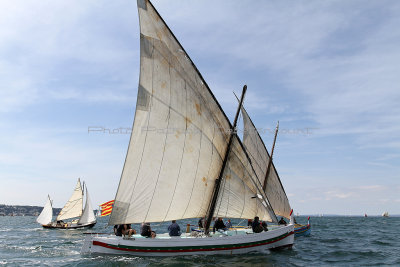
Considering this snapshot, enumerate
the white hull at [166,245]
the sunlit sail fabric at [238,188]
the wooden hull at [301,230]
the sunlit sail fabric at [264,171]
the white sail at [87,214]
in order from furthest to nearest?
the white sail at [87,214] → the wooden hull at [301,230] → the sunlit sail fabric at [264,171] → the sunlit sail fabric at [238,188] → the white hull at [166,245]

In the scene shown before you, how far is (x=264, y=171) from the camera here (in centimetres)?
3447

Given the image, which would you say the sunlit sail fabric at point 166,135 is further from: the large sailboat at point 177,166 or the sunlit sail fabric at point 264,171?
the sunlit sail fabric at point 264,171

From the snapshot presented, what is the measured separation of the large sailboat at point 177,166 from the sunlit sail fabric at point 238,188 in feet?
0.24

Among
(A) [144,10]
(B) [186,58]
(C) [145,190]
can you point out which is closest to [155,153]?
(C) [145,190]

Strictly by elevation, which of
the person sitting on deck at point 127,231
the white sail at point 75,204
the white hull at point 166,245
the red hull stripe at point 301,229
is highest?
the white sail at point 75,204

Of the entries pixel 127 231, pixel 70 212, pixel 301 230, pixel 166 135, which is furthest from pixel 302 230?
pixel 70 212

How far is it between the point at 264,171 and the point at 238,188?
11.3 meters

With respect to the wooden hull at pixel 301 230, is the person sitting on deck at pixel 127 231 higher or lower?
higher

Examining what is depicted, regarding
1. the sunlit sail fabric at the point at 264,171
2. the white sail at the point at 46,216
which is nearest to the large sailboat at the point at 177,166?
the sunlit sail fabric at the point at 264,171

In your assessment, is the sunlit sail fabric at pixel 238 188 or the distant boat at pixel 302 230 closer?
the sunlit sail fabric at pixel 238 188

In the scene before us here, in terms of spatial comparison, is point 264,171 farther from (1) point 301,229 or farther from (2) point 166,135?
(2) point 166,135

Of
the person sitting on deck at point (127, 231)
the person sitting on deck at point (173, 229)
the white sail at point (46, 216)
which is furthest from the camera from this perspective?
the white sail at point (46, 216)

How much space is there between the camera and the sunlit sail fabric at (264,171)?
32.5m

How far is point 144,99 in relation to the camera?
70.6 ft
